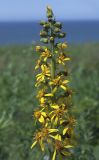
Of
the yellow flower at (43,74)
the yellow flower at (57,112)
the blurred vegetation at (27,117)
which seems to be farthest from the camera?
the blurred vegetation at (27,117)

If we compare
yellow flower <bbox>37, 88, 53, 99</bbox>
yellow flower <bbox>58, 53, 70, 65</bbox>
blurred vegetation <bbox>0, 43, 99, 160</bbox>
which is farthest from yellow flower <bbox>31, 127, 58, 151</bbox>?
blurred vegetation <bbox>0, 43, 99, 160</bbox>

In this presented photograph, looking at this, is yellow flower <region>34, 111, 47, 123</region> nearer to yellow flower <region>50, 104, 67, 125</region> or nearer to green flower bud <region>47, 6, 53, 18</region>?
yellow flower <region>50, 104, 67, 125</region>

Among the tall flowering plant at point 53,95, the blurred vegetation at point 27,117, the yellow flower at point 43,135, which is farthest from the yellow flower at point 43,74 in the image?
the blurred vegetation at point 27,117

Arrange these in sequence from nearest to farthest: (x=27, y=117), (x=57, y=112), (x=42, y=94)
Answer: (x=57, y=112) < (x=42, y=94) < (x=27, y=117)

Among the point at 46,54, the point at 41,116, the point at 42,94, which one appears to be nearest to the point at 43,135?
the point at 41,116

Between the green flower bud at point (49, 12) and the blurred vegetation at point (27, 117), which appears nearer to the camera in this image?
the green flower bud at point (49, 12)

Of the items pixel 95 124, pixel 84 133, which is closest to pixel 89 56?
pixel 95 124

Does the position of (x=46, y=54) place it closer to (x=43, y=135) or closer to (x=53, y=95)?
(x=53, y=95)

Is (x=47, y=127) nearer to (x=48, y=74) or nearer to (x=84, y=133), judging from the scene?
(x=48, y=74)

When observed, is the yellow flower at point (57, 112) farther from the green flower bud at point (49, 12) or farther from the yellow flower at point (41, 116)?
the green flower bud at point (49, 12)
